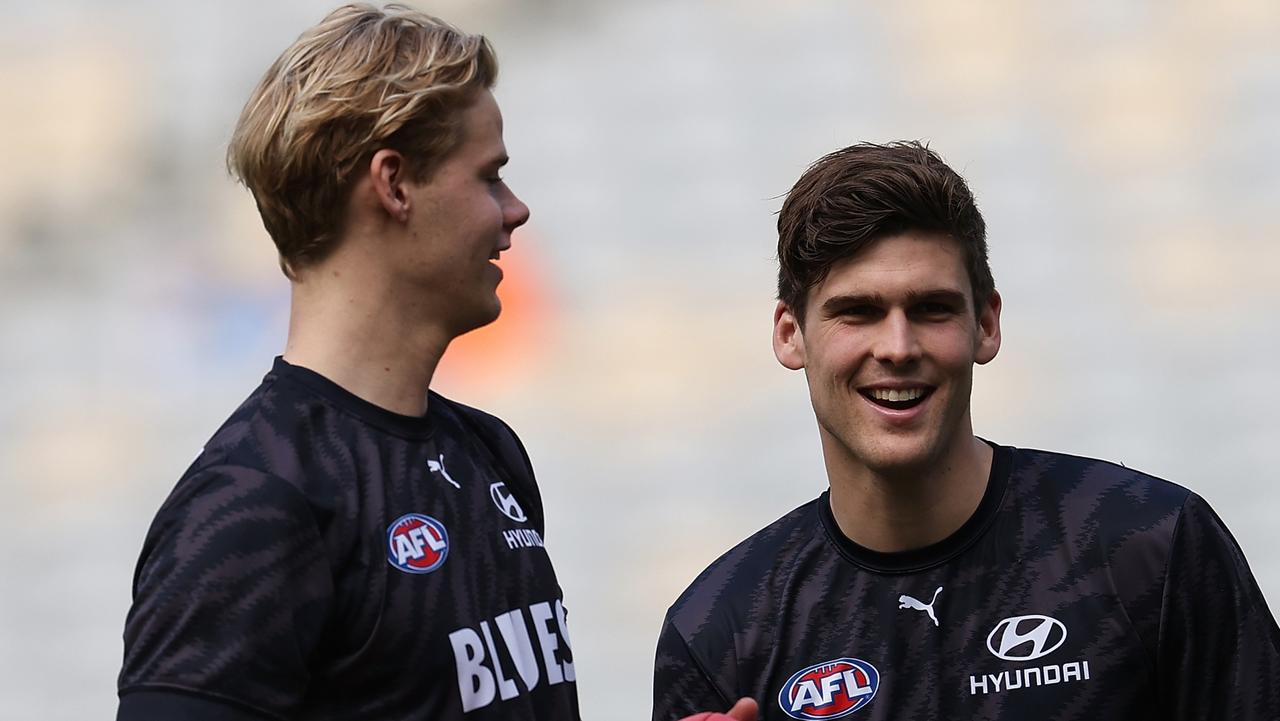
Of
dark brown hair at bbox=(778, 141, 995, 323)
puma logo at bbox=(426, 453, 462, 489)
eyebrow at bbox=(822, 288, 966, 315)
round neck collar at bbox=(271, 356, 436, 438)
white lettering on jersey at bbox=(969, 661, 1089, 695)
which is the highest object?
dark brown hair at bbox=(778, 141, 995, 323)

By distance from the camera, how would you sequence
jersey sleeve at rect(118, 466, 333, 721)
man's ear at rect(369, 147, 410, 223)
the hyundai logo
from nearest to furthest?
jersey sleeve at rect(118, 466, 333, 721), man's ear at rect(369, 147, 410, 223), the hyundai logo

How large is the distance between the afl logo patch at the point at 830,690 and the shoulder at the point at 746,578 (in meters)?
0.14

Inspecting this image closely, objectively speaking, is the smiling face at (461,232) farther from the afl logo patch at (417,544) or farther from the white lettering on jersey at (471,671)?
the white lettering on jersey at (471,671)

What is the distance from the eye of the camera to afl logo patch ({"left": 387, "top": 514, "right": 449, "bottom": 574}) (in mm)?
2205

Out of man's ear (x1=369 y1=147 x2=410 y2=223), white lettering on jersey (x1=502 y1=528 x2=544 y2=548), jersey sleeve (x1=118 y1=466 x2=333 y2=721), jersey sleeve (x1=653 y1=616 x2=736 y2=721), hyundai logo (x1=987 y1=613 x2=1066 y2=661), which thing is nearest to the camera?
jersey sleeve (x1=118 y1=466 x2=333 y2=721)

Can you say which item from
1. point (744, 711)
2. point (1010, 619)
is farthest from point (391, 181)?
point (1010, 619)

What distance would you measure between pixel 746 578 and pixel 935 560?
0.31 metres

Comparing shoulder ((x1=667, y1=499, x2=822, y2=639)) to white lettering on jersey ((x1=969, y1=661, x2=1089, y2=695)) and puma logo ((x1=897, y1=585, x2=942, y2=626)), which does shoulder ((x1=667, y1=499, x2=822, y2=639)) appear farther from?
white lettering on jersey ((x1=969, y1=661, x2=1089, y2=695))

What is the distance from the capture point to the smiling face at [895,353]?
2.58 metres

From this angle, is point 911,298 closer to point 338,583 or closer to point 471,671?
point 471,671

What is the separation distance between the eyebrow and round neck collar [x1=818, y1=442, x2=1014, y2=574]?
0.30m

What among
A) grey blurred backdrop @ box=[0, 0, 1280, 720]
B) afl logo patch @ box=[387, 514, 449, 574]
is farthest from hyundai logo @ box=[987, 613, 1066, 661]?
grey blurred backdrop @ box=[0, 0, 1280, 720]

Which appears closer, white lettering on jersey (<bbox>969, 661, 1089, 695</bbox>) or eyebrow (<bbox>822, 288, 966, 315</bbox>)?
white lettering on jersey (<bbox>969, 661, 1089, 695</bbox>)

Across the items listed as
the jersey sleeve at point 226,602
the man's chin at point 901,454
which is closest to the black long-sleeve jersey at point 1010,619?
the man's chin at point 901,454
